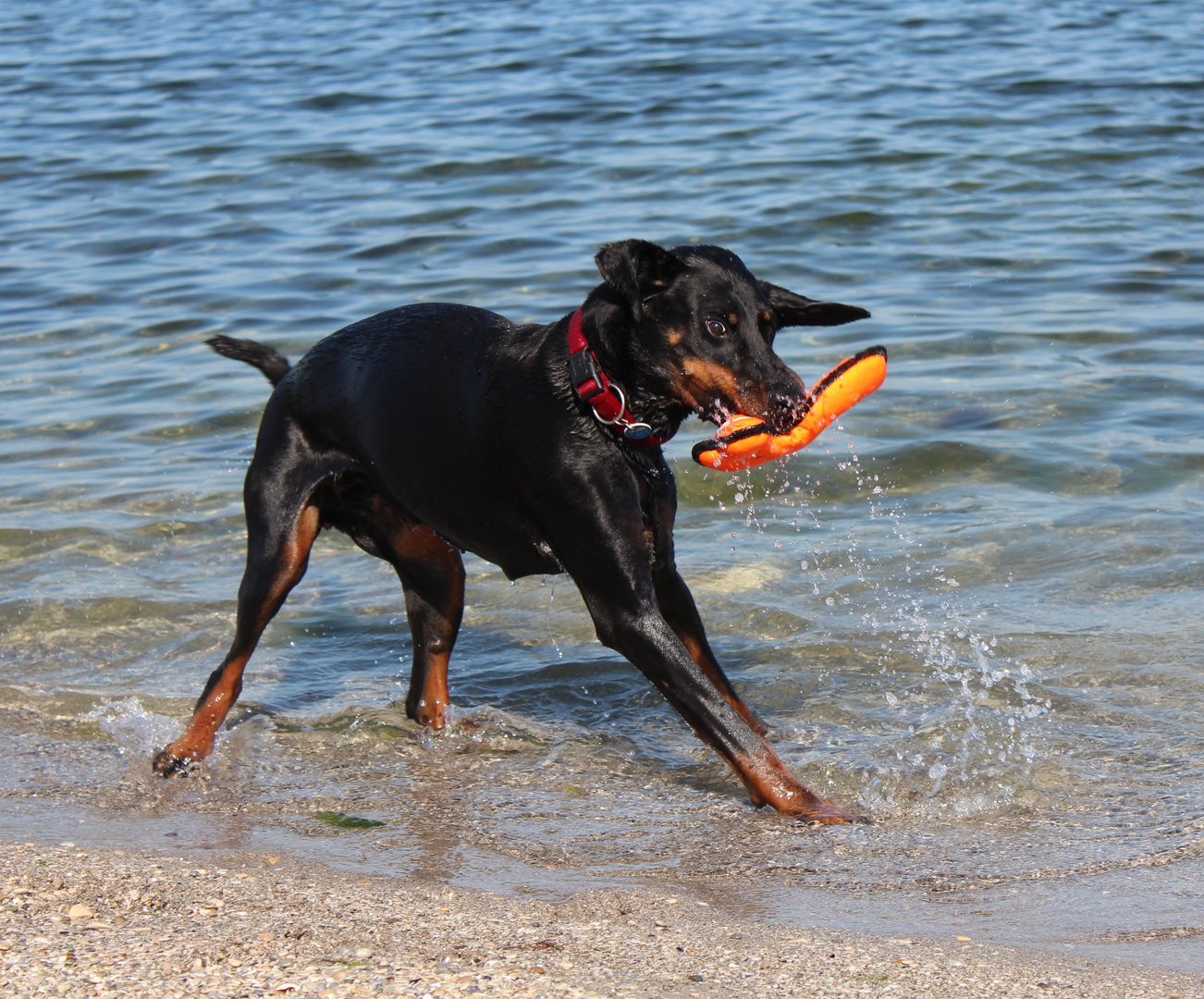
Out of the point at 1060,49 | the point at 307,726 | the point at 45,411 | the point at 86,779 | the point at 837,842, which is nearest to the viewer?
the point at 837,842

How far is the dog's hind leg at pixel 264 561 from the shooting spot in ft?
15.9

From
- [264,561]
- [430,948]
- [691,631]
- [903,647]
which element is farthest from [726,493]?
[430,948]

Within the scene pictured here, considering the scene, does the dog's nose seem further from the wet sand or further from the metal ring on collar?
the wet sand

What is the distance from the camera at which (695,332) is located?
4148 mm

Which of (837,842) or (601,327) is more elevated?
(601,327)

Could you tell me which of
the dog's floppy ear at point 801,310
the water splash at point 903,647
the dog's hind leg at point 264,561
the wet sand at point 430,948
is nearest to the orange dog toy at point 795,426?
the dog's floppy ear at point 801,310

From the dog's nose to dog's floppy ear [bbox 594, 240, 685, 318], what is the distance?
46cm

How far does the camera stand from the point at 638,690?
17.9ft

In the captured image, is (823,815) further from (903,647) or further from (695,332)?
(903,647)

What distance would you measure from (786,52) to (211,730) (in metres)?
14.8

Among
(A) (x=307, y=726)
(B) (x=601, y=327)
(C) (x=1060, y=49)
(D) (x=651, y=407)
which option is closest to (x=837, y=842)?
(D) (x=651, y=407)

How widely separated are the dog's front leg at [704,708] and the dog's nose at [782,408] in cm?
65

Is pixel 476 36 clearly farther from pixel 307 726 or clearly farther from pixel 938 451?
pixel 307 726

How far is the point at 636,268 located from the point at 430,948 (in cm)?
195
